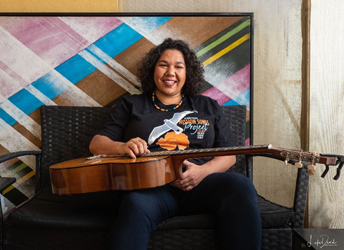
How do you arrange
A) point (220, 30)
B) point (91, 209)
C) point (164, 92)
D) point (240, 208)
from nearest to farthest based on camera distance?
1. point (240, 208)
2. point (91, 209)
3. point (164, 92)
4. point (220, 30)

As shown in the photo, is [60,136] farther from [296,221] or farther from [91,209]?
[296,221]

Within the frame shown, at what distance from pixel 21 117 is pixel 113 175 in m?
1.18

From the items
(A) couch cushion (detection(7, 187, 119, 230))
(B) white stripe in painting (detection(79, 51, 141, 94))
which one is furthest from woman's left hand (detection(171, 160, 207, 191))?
(B) white stripe in painting (detection(79, 51, 141, 94))

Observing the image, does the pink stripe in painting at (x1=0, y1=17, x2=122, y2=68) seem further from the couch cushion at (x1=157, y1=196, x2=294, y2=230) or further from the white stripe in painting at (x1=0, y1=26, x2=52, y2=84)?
the couch cushion at (x1=157, y1=196, x2=294, y2=230)

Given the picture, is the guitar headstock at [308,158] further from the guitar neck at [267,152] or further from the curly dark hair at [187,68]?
the curly dark hair at [187,68]

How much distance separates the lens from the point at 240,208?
1336mm

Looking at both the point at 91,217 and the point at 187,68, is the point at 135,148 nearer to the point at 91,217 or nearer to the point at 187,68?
the point at 91,217

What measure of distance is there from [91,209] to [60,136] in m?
0.66

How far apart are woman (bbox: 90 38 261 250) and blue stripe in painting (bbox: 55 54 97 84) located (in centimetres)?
44

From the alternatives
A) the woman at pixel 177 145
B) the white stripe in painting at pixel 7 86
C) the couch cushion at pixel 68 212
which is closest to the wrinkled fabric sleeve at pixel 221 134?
the woman at pixel 177 145

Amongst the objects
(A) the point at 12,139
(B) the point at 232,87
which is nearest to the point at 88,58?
(A) the point at 12,139

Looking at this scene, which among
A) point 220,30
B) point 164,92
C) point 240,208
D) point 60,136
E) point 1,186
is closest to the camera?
point 240,208

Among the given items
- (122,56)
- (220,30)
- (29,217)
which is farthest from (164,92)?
(29,217)

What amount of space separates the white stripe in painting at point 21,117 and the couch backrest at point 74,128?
0.18m
